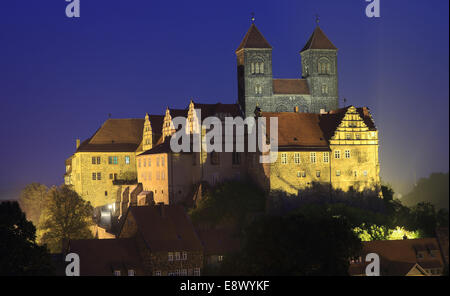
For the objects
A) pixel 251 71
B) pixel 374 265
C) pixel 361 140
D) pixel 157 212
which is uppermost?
pixel 251 71

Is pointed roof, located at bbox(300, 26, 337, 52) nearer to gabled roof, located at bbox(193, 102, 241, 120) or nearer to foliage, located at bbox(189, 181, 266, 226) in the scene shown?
gabled roof, located at bbox(193, 102, 241, 120)

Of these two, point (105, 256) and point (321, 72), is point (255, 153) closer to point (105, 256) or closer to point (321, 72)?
point (105, 256)

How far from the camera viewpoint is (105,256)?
52.8 meters

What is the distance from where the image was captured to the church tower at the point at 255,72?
84188 mm

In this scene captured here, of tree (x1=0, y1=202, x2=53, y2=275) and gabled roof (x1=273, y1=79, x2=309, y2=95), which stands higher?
gabled roof (x1=273, y1=79, x2=309, y2=95)

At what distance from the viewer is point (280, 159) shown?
64688 millimetres

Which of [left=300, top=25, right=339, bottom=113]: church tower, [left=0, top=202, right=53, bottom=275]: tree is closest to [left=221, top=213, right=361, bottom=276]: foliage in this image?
[left=0, top=202, right=53, bottom=275]: tree

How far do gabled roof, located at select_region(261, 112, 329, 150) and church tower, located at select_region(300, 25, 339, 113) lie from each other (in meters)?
15.9

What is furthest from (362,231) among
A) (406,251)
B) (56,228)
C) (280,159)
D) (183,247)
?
(56,228)

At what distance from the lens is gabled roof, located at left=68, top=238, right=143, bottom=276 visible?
51.7 m

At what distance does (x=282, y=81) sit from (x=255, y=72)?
3.39 metres

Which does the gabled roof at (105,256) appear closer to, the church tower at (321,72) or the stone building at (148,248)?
the stone building at (148,248)
